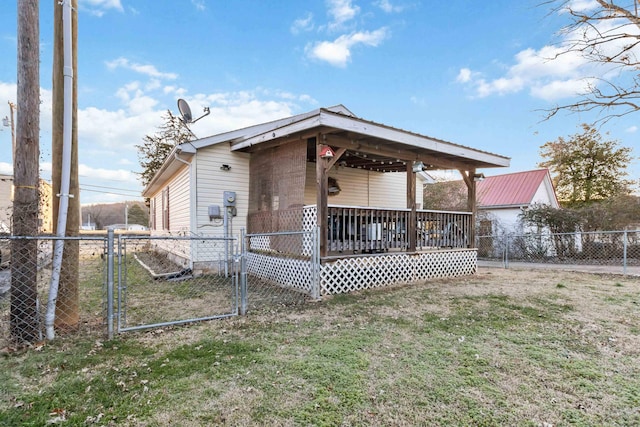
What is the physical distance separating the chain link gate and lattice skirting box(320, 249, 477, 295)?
6.08ft

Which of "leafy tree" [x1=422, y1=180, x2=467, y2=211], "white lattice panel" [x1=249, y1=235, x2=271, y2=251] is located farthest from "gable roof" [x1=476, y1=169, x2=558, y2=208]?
"white lattice panel" [x1=249, y1=235, x2=271, y2=251]

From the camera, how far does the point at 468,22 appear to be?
969cm

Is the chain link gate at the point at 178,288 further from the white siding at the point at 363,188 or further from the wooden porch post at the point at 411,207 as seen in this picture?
the wooden porch post at the point at 411,207

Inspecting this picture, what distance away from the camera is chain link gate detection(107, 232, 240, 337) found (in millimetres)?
3980

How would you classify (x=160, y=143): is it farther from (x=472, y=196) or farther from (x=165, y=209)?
(x=472, y=196)

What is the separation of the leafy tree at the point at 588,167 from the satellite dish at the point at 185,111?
19826 millimetres

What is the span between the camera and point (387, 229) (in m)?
7.09

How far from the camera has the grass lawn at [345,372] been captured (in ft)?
7.30

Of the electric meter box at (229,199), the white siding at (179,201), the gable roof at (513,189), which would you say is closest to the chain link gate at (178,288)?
the white siding at (179,201)

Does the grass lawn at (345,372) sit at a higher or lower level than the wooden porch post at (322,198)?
lower

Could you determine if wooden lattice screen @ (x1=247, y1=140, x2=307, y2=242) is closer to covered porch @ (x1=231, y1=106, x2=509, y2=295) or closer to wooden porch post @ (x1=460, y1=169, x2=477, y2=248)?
covered porch @ (x1=231, y1=106, x2=509, y2=295)

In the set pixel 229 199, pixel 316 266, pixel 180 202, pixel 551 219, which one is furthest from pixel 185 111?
pixel 551 219

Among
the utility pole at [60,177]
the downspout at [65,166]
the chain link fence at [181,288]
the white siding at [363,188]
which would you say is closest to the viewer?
the downspout at [65,166]

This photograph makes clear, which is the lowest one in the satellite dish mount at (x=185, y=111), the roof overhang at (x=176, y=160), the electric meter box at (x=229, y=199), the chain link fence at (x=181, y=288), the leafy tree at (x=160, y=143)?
the chain link fence at (x=181, y=288)
